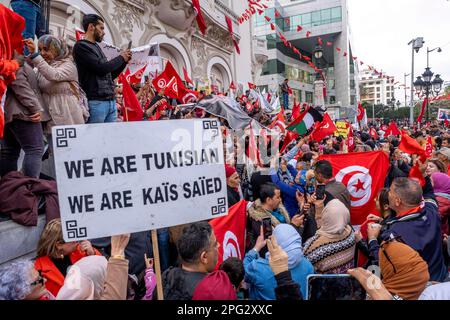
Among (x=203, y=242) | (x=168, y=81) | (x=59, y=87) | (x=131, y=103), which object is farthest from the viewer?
(x=168, y=81)

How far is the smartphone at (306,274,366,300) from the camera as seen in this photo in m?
2.09

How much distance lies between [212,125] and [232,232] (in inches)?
54.4

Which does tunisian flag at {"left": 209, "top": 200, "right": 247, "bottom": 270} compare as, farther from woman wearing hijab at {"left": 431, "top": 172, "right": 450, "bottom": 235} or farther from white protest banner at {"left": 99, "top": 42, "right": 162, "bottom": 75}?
white protest banner at {"left": 99, "top": 42, "right": 162, "bottom": 75}

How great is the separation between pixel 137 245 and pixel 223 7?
16.4 metres

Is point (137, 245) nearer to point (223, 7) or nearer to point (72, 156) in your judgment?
point (72, 156)

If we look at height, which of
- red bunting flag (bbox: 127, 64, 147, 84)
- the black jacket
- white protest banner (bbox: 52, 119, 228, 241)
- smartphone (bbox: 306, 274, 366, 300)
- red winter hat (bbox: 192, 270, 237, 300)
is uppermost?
red bunting flag (bbox: 127, 64, 147, 84)

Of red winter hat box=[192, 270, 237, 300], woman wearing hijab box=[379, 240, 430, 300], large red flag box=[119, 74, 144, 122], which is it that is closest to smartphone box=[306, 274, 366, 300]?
woman wearing hijab box=[379, 240, 430, 300]

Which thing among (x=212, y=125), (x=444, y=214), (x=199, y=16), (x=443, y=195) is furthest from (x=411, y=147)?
(x=199, y=16)

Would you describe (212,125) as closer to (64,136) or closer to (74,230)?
(64,136)

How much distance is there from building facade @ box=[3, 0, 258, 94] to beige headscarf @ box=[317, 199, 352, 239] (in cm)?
749

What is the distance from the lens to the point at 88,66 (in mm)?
4051

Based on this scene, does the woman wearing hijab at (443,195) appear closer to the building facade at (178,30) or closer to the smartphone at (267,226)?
the smartphone at (267,226)

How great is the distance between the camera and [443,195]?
4.32 metres

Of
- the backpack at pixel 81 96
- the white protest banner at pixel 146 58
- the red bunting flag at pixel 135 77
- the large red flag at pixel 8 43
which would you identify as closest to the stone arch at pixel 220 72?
the white protest banner at pixel 146 58
